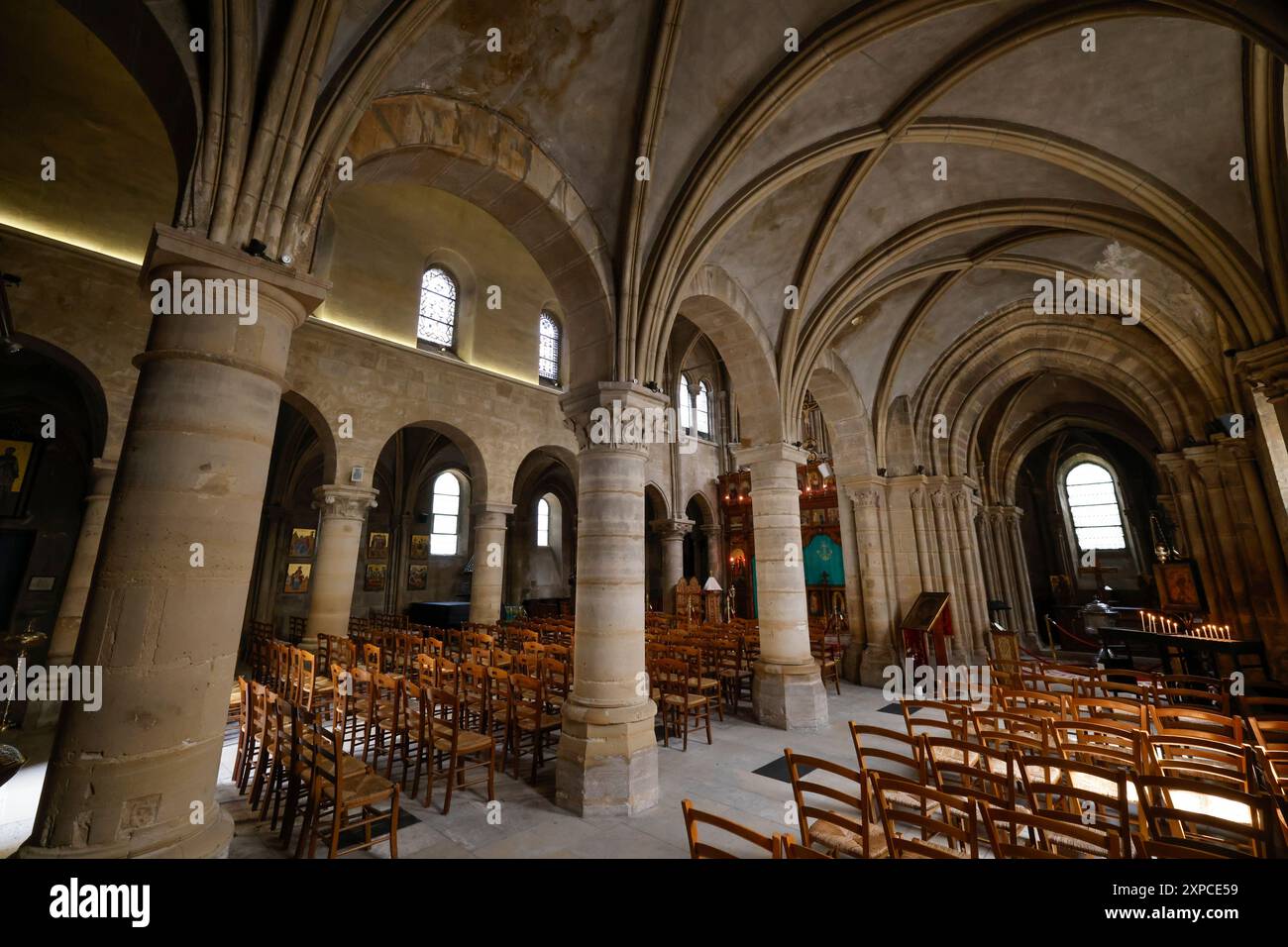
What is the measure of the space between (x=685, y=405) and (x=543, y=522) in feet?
25.6

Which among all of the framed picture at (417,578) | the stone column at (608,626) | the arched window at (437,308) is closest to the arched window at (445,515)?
the framed picture at (417,578)

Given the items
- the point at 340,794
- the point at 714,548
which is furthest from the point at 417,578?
the point at 340,794

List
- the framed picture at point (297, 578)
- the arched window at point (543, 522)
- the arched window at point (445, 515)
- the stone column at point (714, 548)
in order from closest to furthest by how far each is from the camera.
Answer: the framed picture at point (297, 578), the arched window at point (445, 515), the stone column at point (714, 548), the arched window at point (543, 522)

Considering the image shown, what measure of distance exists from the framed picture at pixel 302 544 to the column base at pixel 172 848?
1529 centimetres

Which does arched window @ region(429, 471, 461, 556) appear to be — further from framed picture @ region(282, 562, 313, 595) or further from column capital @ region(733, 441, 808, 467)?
column capital @ region(733, 441, 808, 467)

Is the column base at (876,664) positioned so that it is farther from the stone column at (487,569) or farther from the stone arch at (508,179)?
the stone arch at (508,179)

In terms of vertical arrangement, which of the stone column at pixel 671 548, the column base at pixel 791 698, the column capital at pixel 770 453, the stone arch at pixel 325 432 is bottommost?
the column base at pixel 791 698

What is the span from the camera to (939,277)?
953 centimetres

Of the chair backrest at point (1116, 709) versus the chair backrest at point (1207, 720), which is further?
the chair backrest at point (1116, 709)

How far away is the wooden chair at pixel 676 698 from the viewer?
5.84 m

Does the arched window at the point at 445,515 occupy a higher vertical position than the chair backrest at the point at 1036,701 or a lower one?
higher

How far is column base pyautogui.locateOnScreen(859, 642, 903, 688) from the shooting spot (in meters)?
9.61

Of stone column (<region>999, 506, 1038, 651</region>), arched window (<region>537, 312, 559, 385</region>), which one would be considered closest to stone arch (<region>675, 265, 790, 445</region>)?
arched window (<region>537, 312, 559, 385</region>)
